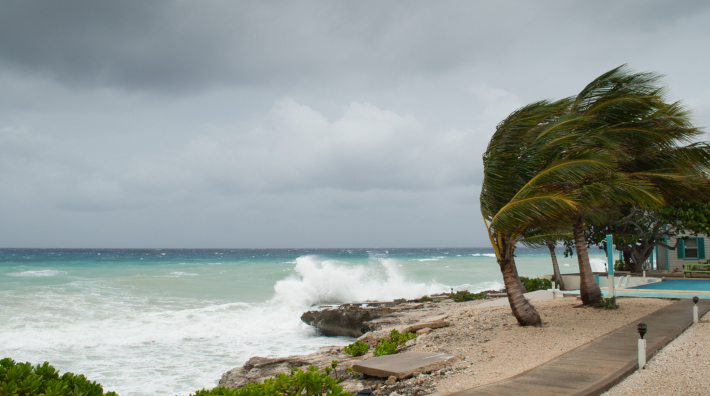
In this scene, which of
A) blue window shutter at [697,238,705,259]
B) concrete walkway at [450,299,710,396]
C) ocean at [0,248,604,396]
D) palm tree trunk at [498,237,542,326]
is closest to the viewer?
concrete walkway at [450,299,710,396]

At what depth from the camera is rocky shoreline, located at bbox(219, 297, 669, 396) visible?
6.56 metres

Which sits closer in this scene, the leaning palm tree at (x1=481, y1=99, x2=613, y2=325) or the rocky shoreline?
the rocky shoreline

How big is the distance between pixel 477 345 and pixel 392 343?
6.13 ft

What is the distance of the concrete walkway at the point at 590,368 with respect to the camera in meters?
5.24

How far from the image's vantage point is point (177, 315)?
18.9m

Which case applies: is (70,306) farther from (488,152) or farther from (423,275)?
(423,275)

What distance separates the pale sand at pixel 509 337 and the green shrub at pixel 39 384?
412 cm

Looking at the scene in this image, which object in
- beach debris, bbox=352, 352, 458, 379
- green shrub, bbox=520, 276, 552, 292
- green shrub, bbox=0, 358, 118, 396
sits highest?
green shrub, bbox=0, 358, 118, 396

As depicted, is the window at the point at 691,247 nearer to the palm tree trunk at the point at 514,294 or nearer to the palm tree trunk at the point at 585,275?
the palm tree trunk at the point at 585,275

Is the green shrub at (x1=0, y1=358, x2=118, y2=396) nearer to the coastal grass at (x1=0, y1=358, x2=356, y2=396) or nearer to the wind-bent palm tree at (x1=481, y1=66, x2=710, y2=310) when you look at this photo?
the coastal grass at (x1=0, y1=358, x2=356, y2=396)

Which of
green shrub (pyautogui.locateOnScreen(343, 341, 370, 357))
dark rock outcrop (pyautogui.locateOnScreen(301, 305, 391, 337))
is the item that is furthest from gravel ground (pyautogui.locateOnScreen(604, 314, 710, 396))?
dark rock outcrop (pyautogui.locateOnScreen(301, 305, 391, 337))

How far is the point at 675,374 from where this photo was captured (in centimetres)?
596

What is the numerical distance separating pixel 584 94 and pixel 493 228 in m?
5.37

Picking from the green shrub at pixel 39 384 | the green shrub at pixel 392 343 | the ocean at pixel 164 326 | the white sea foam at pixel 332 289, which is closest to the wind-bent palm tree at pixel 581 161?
the green shrub at pixel 392 343
